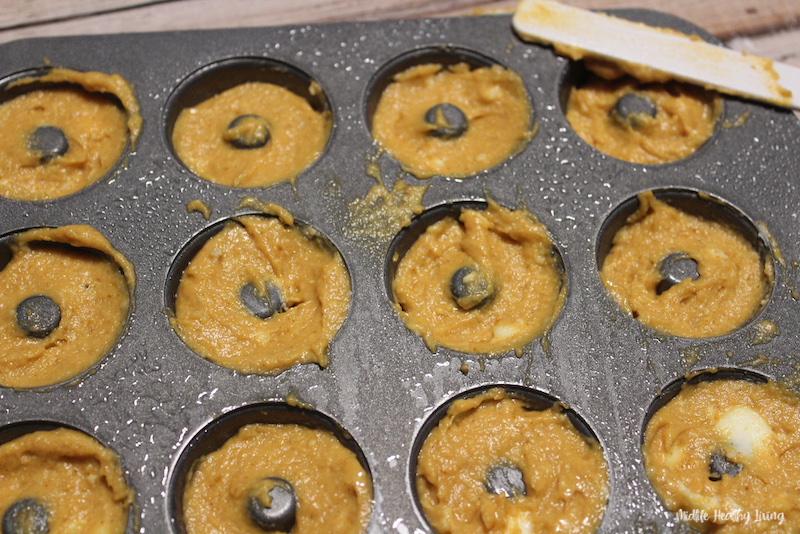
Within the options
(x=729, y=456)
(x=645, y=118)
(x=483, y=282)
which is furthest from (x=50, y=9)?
(x=729, y=456)

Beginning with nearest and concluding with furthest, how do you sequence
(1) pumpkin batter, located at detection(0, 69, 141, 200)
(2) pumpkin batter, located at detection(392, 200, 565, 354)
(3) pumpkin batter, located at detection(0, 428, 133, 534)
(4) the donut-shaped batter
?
(3) pumpkin batter, located at detection(0, 428, 133, 534)
(2) pumpkin batter, located at detection(392, 200, 565, 354)
(1) pumpkin batter, located at detection(0, 69, 141, 200)
(4) the donut-shaped batter

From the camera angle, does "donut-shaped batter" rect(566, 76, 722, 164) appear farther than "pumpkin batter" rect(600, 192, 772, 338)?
Yes

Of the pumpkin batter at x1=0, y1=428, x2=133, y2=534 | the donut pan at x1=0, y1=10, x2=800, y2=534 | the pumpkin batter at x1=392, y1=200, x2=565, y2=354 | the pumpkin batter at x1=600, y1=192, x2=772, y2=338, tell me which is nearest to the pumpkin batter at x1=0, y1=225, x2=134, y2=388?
the donut pan at x1=0, y1=10, x2=800, y2=534

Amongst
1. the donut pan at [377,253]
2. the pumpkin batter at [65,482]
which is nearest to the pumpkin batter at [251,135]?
the donut pan at [377,253]

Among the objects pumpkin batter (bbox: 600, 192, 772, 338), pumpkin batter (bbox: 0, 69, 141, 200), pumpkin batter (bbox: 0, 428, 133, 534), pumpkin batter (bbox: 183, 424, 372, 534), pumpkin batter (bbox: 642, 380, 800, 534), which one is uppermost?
pumpkin batter (bbox: 0, 69, 141, 200)

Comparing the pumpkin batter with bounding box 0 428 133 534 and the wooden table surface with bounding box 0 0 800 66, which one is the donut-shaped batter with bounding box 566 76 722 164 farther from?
the pumpkin batter with bounding box 0 428 133 534

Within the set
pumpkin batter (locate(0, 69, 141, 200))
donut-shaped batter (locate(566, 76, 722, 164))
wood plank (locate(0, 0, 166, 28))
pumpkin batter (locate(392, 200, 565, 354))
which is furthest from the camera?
wood plank (locate(0, 0, 166, 28))

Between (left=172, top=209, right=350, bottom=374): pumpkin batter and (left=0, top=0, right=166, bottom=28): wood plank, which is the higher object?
(left=0, top=0, right=166, bottom=28): wood plank
